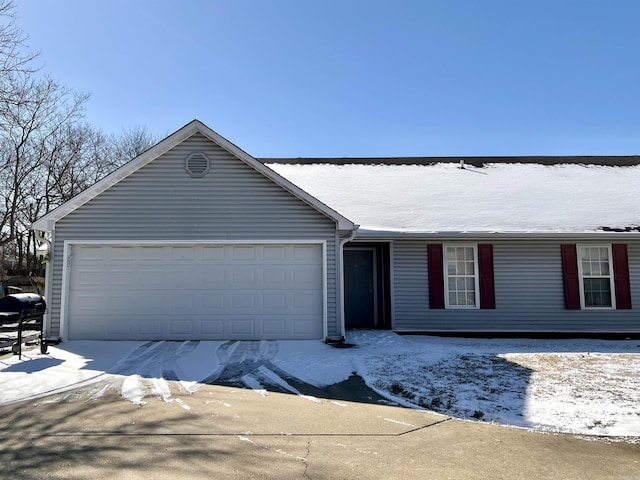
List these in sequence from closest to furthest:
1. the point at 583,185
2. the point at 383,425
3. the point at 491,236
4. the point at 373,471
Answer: the point at 373,471 → the point at 383,425 → the point at 491,236 → the point at 583,185

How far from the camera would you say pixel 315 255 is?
10008mm

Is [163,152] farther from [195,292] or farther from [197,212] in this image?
[195,292]

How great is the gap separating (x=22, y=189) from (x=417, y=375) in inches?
1189

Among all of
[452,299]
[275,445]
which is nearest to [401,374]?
[275,445]

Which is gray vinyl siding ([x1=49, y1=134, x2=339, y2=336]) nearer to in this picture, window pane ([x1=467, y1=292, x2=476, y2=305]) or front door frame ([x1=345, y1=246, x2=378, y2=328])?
front door frame ([x1=345, y1=246, x2=378, y2=328])

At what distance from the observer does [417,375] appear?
7000 mm

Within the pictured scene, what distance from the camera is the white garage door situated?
32.1 feet

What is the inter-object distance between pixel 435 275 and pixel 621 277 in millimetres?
4702

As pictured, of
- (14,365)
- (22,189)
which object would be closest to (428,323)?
(14,365)

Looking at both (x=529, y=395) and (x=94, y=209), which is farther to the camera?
(x=94, y=209)

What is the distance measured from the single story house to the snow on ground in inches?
32.2

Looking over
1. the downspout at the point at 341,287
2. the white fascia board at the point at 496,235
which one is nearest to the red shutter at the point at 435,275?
the white fascia board at the point at 496,235

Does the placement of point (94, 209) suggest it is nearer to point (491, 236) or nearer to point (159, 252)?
point (159, 252)

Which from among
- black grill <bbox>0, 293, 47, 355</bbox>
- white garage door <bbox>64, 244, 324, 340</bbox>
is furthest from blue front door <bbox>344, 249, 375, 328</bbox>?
black grill <bbox>0, 293, 47, 355</bbox>
